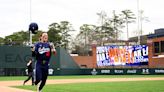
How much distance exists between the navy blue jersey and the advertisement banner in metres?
46.3

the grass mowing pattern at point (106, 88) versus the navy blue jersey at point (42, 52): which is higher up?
the navy blue jersey at point (42, 52)

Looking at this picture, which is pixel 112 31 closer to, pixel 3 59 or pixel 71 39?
pixel 71 39

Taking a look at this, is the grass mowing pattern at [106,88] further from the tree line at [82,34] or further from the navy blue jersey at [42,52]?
the tree line at [82,34]

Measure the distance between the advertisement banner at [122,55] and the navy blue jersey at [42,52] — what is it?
4630 centimetres

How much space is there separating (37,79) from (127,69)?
47898 mm

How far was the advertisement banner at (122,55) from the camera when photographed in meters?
59.2

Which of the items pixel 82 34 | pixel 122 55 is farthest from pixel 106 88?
pixel 82 34

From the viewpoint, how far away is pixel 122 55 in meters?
60.8

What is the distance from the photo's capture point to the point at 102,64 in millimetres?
62469

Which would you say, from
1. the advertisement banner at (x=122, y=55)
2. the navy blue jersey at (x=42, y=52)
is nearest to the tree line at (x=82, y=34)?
the advertisement banner at (x=122, y=55)

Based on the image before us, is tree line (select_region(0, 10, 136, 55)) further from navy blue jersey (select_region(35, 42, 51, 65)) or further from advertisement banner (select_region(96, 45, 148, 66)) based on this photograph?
navy blue jersey (select_region(35, 42, 51, 65))

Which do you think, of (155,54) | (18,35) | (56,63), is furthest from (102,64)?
(18,35)

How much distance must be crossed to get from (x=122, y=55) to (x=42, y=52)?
157ft

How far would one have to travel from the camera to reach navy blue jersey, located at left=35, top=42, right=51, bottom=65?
13438mm
